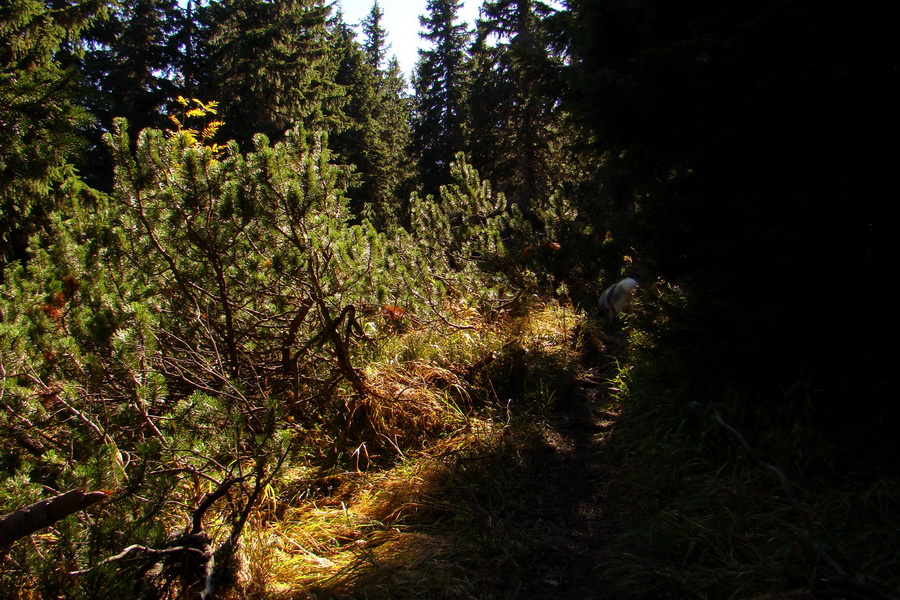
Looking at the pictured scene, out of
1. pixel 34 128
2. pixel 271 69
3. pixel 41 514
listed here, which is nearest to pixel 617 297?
pixel 34 128

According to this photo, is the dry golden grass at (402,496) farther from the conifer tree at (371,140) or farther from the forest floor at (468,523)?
the conifer tree at (371,140)

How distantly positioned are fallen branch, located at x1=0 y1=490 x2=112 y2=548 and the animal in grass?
5.60 metres

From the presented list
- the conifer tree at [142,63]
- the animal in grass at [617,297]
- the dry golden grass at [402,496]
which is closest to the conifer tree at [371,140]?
the conifer tree at [142,63]

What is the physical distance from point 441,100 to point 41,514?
69.4 ft

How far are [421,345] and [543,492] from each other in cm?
212

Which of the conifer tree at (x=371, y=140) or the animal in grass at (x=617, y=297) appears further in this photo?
the conifer tree at (x=371, y=140)

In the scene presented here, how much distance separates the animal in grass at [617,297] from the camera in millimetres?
6117

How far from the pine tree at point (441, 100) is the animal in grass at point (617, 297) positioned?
13.6 meters

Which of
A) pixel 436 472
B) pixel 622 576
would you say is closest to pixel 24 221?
pixel 436 472

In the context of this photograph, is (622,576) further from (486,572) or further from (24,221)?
(24,221)

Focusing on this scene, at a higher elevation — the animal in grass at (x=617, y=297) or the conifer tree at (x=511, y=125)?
the conifer tree at (x=511, y=125)

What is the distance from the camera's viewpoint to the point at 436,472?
10.7ft

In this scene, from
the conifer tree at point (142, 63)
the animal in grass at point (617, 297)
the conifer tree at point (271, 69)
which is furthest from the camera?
the conifer tree at point (142, 63)

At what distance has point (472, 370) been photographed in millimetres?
4445
